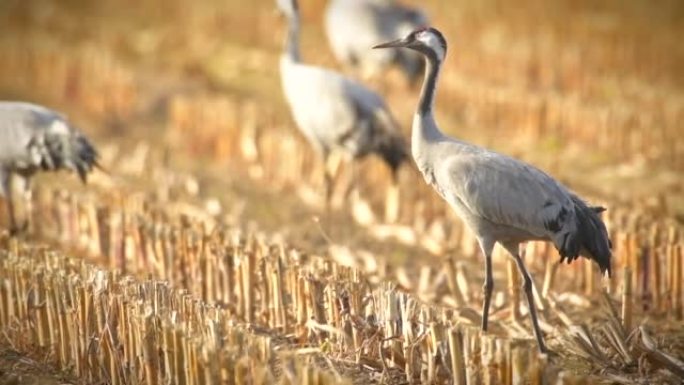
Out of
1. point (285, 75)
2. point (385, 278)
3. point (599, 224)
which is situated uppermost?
Answer: point (285, 75)

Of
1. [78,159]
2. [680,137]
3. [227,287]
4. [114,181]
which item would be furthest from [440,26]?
[227,287]

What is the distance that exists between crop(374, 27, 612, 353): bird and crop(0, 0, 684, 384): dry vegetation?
0.51m

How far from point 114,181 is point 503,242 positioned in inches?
205

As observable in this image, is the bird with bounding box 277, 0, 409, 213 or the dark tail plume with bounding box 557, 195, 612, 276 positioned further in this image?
the bird with bounding box 277, 0, 409, 213

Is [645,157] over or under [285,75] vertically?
under

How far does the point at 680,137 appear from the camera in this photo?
1218cm

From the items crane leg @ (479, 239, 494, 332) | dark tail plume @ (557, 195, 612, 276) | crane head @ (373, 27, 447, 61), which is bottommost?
crane leg @ (479, 239, 494, 332)

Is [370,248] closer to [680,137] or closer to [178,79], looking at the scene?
[680,137]

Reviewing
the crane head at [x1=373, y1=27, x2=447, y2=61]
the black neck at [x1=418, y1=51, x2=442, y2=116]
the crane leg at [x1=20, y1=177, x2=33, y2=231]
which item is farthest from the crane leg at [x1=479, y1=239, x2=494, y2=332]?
the crane leg at [x1=20, y1=177, x2=33, y2=231]

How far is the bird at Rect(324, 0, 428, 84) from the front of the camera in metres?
14.9

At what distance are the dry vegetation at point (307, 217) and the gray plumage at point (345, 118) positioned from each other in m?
0.51

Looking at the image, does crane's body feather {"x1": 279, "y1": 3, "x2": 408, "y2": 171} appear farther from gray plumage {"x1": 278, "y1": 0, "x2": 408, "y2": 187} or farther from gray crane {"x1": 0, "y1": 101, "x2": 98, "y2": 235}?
gray crane {"x1": 0, "y1": 101, "x2": 98, "y2": 235}

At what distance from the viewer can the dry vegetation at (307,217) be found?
21.0 ft

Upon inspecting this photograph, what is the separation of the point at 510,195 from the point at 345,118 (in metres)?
3.87
